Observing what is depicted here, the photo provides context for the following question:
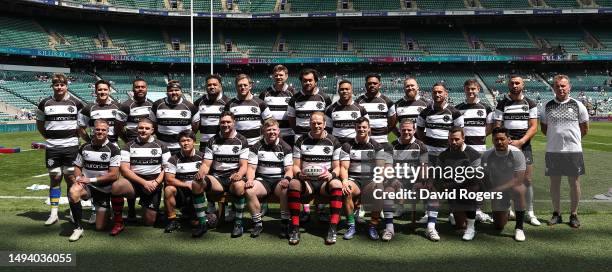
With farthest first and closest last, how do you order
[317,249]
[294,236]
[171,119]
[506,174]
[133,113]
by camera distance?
[133,113] < [171,119] < [506,174] < [294,236] < [317,249]

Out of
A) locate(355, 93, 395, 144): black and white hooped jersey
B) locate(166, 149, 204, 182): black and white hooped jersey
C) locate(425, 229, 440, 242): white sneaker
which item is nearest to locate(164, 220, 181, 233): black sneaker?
locate(166, 149, 204, 182): black and white hooped jersey

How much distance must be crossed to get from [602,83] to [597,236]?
41.5 metres

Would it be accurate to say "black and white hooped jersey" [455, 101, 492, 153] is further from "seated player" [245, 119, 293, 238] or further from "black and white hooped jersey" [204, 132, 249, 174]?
"black and white hooped jersey" [204, 132, 249, 174]

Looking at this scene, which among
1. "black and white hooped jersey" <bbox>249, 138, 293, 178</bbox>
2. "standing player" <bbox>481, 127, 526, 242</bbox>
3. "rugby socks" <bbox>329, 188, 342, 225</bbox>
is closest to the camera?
"rugby socks" <bbox>329, 188, 342, 225</bbox>

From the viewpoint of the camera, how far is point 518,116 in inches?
226

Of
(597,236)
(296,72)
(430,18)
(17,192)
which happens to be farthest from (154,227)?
(430,18)

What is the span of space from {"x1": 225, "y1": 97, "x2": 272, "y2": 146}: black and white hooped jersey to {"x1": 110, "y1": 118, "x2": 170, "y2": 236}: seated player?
107cm

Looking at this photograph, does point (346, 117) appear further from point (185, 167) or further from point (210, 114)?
point (185, 167)

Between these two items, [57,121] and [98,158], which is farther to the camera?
[57,121]

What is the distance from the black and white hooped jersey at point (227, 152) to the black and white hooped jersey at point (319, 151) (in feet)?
2.44

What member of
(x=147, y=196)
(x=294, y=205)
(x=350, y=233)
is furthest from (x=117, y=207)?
(x=350, y=233)

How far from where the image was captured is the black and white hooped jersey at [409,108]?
5.95 metres

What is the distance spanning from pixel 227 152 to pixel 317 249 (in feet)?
5.81

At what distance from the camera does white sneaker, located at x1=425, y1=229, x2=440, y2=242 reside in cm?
492
